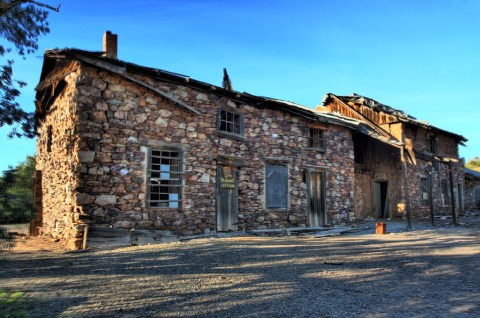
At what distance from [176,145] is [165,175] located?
2.92 feet

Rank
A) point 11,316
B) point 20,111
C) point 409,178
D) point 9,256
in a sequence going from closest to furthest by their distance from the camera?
point 11,316 → point 9,256 → point 20,111 → point 409,178

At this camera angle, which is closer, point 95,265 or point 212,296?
point 212,296

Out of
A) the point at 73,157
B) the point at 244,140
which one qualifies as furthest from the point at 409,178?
the point at 73,157

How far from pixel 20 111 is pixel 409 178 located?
1713cm

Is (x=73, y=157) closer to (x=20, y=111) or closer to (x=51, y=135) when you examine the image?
(x=20, y=111)

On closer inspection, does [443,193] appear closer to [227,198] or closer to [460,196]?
[460,196]

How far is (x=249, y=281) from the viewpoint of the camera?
5594 millimetres

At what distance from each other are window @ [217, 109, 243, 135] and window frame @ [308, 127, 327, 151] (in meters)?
3.45

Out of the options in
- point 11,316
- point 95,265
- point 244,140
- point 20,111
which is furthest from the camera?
point 244,140

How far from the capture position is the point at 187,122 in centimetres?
1077

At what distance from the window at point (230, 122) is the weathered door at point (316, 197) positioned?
345 centimetres

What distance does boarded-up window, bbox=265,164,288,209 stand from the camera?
41.4 feet

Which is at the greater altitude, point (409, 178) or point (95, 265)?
point (409, 178)

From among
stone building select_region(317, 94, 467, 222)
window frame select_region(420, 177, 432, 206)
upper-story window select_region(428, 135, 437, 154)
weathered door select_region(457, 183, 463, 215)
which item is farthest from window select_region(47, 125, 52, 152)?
weathered door select_region(457, 183, 463, 215)
